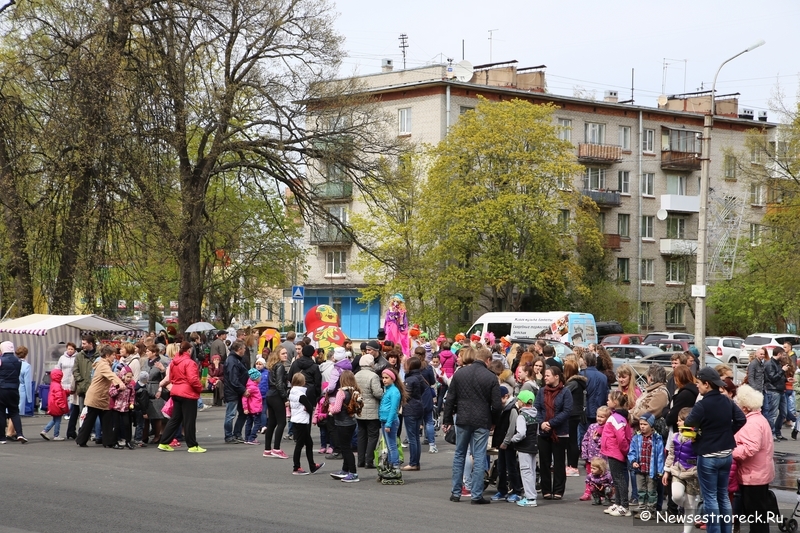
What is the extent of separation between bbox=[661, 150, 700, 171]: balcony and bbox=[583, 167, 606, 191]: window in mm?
5531

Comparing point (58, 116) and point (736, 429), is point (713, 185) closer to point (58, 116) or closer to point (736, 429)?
point (58, 116)

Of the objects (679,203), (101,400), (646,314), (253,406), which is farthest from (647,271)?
(101,400)

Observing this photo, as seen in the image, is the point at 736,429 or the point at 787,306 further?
the point at 787,306

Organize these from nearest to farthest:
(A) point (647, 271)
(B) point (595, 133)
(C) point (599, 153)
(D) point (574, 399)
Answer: (D) point (574, 399)
(C) point (599, 153)
(B) point (595, 133)
(A) point (647, 271)

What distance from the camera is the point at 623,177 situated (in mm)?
70000

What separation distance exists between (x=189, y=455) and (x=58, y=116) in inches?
347

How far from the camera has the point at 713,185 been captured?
238 feet

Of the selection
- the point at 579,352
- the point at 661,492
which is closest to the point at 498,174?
the point at 579,352

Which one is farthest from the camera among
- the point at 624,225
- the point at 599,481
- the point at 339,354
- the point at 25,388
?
the point at 624,225

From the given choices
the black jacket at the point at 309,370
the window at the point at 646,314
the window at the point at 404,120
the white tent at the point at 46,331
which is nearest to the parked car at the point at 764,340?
the window at the point at 646,314

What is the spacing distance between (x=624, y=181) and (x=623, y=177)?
286mm

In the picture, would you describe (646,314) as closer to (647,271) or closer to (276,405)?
(647,271)

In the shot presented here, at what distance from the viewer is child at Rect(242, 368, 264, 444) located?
60.5ft

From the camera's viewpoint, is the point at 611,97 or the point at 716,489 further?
the point at 611,97
